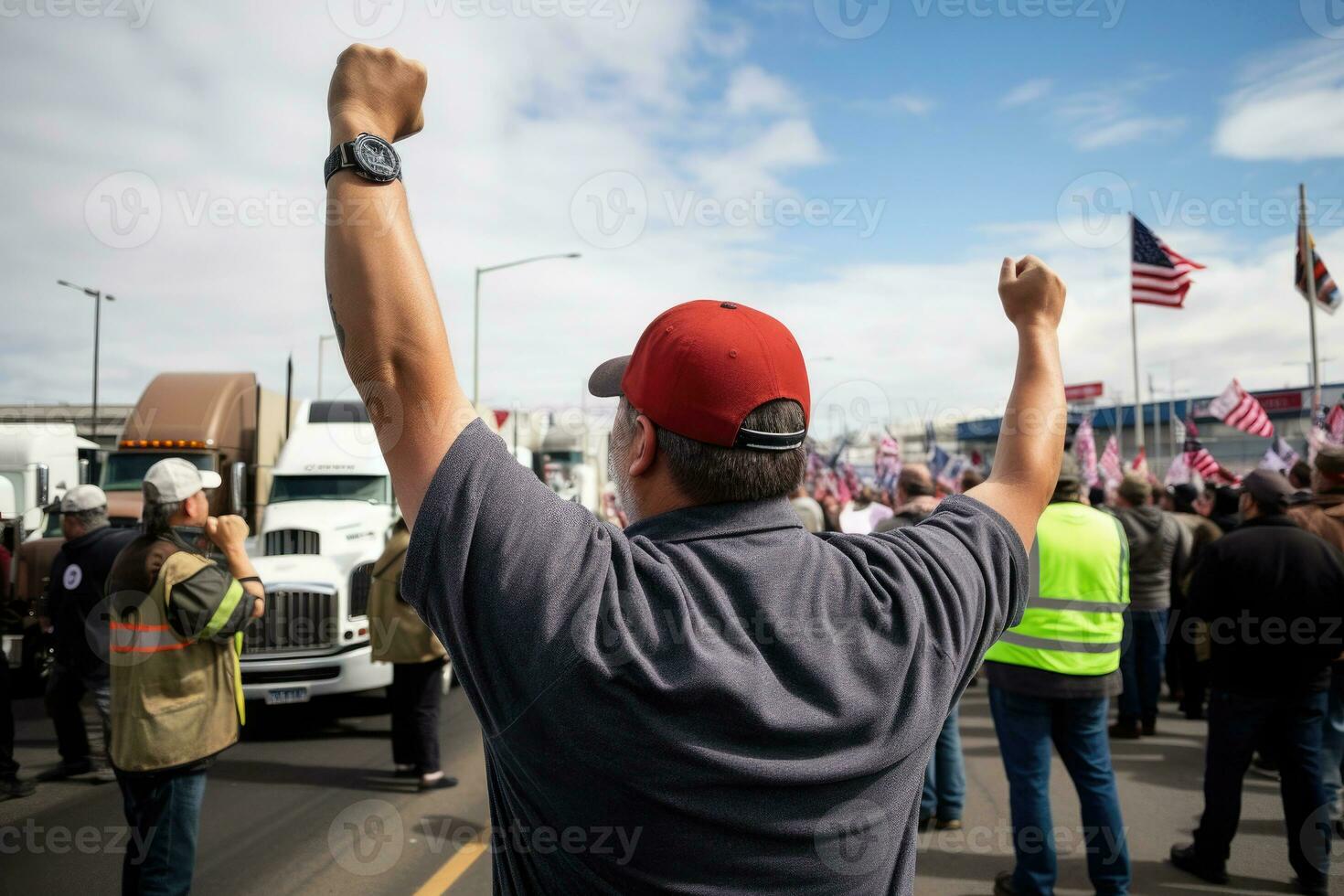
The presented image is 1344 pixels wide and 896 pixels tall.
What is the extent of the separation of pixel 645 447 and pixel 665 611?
286 mm

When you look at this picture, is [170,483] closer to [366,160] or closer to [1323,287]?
[366,160]

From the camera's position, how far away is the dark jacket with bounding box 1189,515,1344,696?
478 cm

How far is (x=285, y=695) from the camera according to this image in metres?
8.13

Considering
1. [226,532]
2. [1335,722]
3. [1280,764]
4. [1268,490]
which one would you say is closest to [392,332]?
[226,532]

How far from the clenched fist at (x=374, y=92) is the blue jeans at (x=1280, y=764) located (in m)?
5.34

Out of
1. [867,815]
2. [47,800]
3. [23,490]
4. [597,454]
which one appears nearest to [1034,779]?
[867,815]

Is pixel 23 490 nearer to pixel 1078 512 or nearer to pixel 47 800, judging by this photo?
pixel 47 800

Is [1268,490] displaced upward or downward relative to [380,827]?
upward

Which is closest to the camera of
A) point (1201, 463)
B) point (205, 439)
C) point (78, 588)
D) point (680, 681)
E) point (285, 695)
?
point (680, 681)

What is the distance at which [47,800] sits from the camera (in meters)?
6.41

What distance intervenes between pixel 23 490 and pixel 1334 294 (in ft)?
74.0

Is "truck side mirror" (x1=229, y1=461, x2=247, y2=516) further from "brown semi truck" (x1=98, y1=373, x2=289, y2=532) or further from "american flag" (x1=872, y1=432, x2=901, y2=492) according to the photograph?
"american flag" (x1=872, y1=432, x2=901, y2=492)

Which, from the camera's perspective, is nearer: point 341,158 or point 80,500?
point 341,158

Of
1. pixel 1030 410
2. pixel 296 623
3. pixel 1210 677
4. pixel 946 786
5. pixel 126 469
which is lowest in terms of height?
pixel 946 786
